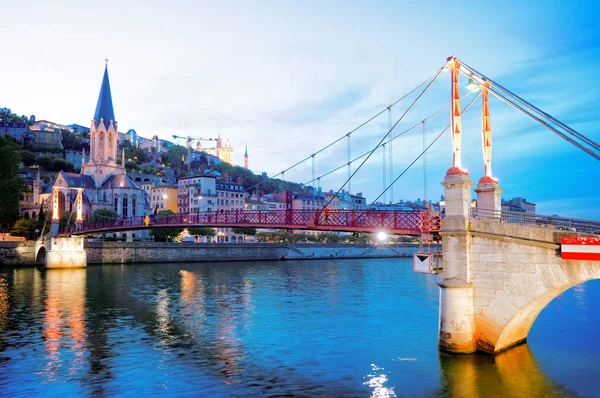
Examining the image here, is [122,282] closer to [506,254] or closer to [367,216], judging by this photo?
[367,216]

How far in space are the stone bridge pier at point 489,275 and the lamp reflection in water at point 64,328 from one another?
13.3 metres

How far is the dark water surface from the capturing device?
1567cm

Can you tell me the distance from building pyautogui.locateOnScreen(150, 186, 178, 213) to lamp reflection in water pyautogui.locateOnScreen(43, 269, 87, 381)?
96653 mm

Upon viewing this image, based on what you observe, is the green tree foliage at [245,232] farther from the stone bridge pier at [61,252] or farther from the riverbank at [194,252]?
the stone bridge pier at [61,252]

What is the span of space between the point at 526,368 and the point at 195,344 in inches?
511

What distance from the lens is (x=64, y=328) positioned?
2542 cm

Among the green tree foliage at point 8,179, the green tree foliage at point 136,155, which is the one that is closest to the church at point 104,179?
the green tree foliage at point 8,179

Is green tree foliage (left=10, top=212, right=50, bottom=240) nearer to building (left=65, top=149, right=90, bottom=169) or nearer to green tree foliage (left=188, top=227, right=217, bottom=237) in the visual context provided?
green tree foliage (left=188, top=227, right=217, bottom=237)

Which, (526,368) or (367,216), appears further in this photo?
(367,216)

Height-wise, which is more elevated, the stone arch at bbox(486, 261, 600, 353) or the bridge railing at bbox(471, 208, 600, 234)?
the bridge railing at bbox(471, 208, 600, 234)

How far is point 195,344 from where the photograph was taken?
2186cm

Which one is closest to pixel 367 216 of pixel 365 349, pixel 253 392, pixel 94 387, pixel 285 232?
pixel 365 349

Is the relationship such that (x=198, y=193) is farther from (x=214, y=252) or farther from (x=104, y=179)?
(x=214, y=252)

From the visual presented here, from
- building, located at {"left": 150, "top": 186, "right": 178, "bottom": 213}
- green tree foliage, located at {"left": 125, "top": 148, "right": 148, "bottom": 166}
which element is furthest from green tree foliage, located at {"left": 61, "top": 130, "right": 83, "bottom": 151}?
building, located at {"left": 150, "top": 186, "right": 178, "bottom": 213}
